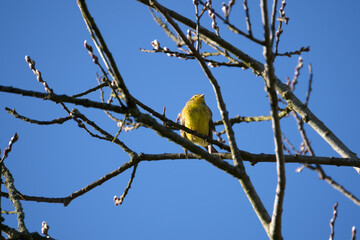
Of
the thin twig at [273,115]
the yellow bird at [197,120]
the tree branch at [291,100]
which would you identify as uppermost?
the yellow bird at [197,120]

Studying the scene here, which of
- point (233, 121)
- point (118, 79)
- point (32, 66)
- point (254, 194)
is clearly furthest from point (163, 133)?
point (233, 121)

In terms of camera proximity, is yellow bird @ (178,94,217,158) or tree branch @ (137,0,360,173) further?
yellow bird @ (178,94,217,158)

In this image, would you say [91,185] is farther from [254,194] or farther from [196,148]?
[254,194]

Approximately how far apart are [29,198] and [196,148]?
147cm

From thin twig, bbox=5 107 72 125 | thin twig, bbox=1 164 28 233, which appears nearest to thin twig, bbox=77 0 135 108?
thin twig, bbox=5 107 72 125

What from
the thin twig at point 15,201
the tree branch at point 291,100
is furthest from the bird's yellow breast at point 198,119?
the thin twig at point 15,201

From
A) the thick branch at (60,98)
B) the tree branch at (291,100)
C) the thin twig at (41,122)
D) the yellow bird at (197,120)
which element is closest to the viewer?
the thick branch at (60,98)

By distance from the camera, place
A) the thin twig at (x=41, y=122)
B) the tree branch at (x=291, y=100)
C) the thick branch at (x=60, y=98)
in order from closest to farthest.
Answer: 1. the thick branch at (x=60, y=98)
2. the thin twig at (x=41, y=122)
3. the tree branch at (x=291, y=100)

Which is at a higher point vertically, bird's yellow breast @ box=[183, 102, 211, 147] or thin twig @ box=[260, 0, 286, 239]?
bird's yellow breast @ box=[183, 102, 211, 147]

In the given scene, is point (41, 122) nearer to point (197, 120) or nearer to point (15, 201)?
point (15, 201)

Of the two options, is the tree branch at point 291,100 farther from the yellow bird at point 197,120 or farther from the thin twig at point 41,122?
the yellow bird at point 197,120

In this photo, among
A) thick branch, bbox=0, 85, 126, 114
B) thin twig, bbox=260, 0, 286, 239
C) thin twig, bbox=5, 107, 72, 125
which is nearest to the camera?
thin twig, bbox=260, 0, 286, 239

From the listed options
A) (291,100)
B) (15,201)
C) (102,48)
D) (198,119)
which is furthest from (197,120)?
(102,48)

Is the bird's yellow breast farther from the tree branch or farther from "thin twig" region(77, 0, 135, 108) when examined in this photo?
"thin twig" region(77, 0, 135, 108)
